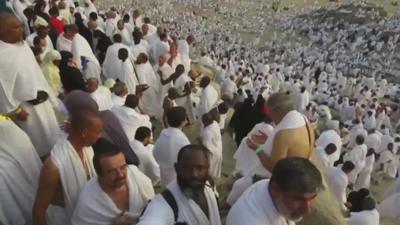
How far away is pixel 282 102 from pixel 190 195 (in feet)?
3.55

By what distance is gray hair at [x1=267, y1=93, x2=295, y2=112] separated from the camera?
3.63 meters

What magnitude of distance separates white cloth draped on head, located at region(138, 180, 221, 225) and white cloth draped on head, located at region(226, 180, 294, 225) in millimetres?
364

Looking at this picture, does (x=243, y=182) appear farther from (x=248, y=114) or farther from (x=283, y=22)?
(x=283, y=22)

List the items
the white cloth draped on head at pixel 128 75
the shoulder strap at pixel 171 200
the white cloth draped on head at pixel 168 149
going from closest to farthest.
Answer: the shoulder strap at pixel 171 200 < the white cloth draped on head at pixel 168 149 < the white cloth draped on head at pixel 128 75

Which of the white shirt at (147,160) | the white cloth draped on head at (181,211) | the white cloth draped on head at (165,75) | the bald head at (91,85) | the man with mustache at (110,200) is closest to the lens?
the white cloth draped on head at (181,211)

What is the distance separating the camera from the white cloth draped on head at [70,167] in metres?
3.20

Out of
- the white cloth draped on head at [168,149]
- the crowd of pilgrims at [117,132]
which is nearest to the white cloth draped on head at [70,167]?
the crowd of pilgrims at [117,132]

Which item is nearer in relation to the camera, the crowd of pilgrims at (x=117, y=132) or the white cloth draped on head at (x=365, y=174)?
the crowd of pilgrims at (x=117, y=132)

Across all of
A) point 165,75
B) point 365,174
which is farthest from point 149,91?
point 365,174

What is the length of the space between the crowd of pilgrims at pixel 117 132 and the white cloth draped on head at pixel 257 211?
4.7 inches

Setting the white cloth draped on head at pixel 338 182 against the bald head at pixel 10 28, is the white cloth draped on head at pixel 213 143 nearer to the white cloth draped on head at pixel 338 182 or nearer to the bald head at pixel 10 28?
the white cloth draped on head at pixel 338 182

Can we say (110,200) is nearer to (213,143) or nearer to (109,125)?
(109,125)

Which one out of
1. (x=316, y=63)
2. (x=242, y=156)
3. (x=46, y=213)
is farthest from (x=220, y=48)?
(x=46, y=213)

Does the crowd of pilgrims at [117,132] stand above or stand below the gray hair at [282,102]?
below
